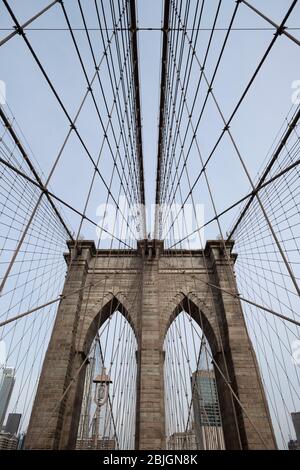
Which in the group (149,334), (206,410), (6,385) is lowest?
(149,334)

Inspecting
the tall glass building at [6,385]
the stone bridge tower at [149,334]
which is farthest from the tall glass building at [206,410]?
the tall glass building at [6,385]

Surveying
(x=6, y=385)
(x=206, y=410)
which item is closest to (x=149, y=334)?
(x=206, y=410)

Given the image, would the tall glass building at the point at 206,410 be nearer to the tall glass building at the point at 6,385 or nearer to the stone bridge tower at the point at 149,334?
the stone bridge tower at the point at 149,334

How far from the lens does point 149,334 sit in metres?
9.42

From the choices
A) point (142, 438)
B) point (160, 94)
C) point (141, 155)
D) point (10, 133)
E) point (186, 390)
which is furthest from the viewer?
point (141, 155)

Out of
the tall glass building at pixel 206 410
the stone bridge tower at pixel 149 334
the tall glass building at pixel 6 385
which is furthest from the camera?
the tall glass building at pixel 6 385

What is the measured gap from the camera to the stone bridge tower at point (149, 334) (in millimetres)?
7800

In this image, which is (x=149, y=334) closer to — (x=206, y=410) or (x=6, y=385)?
(x=206, y=410)

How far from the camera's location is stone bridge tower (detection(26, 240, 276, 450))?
780 cm

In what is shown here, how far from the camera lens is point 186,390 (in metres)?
9.64

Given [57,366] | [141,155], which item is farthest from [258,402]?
[141,155]

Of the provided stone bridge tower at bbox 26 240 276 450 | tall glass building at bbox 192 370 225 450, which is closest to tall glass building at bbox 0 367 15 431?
stone bridge tower at bbox 26 240 276 450
